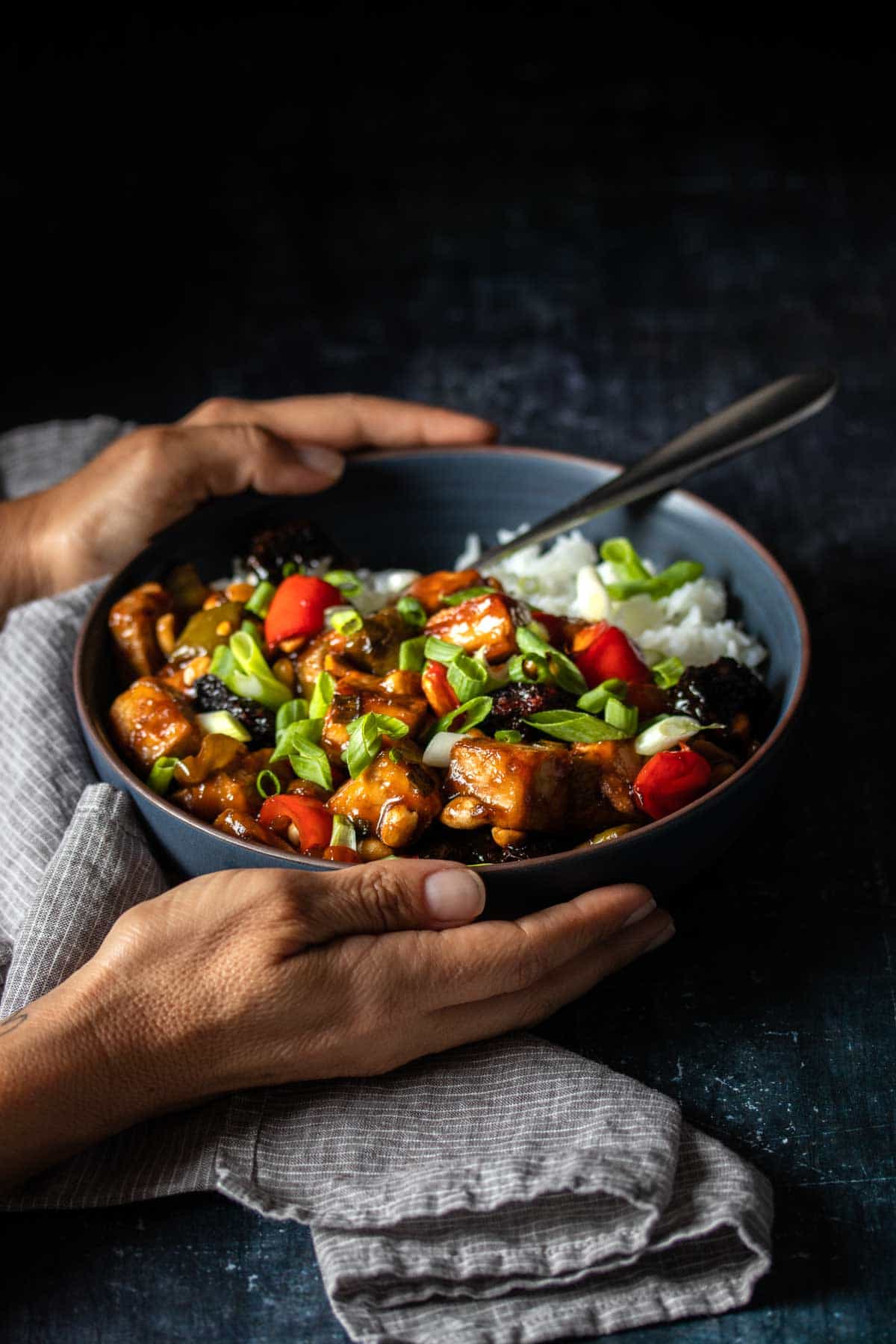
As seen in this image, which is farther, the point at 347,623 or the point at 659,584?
the point at 659,584

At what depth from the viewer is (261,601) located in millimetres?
2994

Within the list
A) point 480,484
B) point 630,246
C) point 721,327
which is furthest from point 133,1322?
point 630,246

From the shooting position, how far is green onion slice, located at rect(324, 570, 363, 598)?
3.03m

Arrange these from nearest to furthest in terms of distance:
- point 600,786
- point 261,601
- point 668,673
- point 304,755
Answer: point 600,786 < point 304,755 < point 668,673 < point 261,601

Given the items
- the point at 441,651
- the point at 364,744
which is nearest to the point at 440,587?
the point at 441,651

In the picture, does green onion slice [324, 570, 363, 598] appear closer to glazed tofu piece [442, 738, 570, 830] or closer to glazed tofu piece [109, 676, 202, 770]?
glazed tofu piece [109, 676, 202, 770]

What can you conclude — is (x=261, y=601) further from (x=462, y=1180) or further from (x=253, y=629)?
(x=462, y=1180)

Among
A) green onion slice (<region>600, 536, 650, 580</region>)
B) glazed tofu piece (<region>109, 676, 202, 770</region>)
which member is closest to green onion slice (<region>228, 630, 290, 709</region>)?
glazed tofu piece (<region>109, 676, 202, 770</region>)

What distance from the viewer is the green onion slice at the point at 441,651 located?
8.75 ft

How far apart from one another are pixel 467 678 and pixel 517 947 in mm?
559

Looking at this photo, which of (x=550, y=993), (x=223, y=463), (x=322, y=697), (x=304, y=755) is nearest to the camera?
(x=550, y=993)

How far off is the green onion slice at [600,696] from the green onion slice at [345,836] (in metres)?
0.50

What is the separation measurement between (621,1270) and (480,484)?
192 cm

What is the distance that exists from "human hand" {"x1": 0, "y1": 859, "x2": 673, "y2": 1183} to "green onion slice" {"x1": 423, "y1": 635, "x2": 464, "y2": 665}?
0.57m
